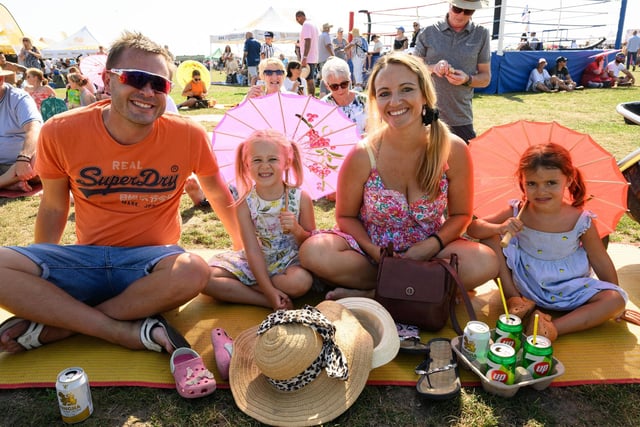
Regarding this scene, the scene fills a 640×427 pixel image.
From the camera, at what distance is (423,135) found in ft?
9.75

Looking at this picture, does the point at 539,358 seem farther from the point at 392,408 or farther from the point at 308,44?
the point at 308,44

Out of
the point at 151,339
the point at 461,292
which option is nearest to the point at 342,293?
the point at 461,292

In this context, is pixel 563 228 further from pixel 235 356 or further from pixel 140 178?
pixel 140 178

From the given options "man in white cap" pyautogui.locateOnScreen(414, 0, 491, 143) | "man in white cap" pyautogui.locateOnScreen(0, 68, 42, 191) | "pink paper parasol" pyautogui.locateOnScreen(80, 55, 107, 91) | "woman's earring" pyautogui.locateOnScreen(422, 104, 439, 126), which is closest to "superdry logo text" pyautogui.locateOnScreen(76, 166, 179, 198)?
"woman's earring" pyautogui.locateOnScreen(422, 104, 439, 126)

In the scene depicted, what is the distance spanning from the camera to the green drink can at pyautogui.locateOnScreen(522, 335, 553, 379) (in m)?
2.19

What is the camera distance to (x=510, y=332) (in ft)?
7.64

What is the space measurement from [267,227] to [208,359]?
976mm

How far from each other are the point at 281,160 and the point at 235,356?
4.37 ft

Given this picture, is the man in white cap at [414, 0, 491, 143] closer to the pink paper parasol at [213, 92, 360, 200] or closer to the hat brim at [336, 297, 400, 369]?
the pink paper parasol at [213, 92, 360, 200]

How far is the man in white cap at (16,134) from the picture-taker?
5348 millimetres

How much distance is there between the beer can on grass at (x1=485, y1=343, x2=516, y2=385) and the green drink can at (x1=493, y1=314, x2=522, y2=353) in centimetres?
13

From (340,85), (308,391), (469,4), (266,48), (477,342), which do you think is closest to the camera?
(308,391)

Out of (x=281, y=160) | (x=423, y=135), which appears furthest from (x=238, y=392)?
(x=423, y=135)

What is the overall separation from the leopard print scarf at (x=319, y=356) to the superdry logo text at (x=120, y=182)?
1.25 m
